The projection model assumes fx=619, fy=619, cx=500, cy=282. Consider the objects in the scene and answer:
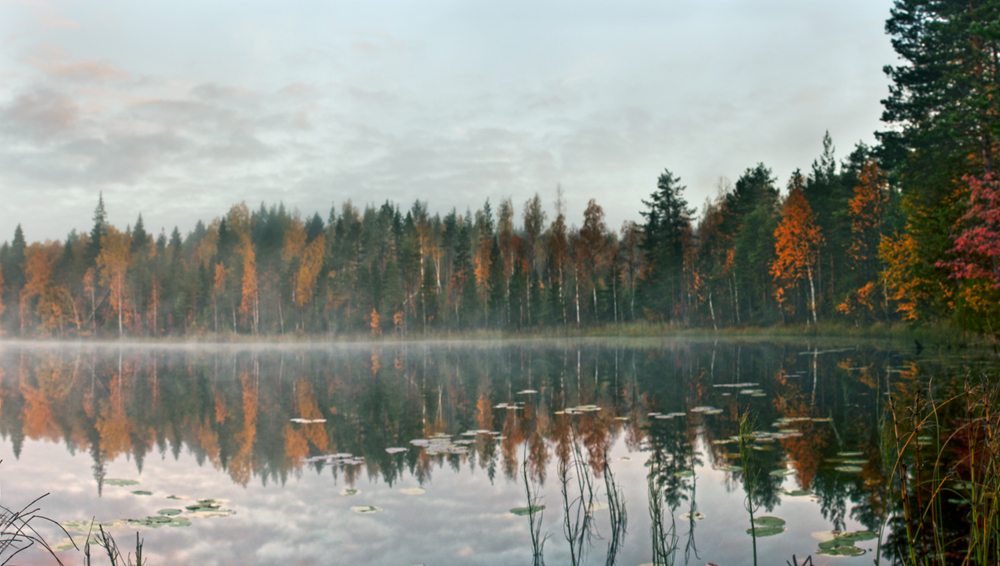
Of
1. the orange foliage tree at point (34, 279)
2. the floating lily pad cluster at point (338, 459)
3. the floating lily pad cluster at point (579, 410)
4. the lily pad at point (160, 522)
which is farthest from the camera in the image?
the orange foliage tree at point (34, 279)

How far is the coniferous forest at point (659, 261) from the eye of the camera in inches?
966

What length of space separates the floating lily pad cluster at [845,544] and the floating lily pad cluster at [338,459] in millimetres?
5617

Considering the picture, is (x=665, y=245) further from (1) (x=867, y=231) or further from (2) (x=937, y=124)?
(2) (x=937, y=124)

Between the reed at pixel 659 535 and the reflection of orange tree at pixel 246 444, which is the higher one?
the reed at pixel 659 535

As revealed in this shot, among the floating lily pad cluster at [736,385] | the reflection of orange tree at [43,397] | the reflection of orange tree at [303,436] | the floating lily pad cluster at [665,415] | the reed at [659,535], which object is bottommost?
the floating lily pad cluster at [736,385]

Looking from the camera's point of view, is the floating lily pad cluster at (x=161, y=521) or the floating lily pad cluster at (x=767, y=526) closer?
the floating lily pad cluster at (x=767, y=526)

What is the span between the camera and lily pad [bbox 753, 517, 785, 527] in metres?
5.37

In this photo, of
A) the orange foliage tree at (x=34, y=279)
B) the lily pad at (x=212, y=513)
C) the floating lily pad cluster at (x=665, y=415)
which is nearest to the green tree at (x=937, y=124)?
the floating lily pad cluster at (x=665, y=415)

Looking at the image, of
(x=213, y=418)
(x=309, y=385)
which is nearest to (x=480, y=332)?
(x=309, y=385)

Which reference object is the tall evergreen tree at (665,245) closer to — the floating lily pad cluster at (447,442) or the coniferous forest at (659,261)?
the coniferous forest at (659,261)

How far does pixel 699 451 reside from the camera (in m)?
8.40

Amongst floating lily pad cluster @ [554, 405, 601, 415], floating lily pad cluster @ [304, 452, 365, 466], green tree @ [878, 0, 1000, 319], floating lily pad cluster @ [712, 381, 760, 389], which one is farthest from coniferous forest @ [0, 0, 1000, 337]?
floating lily pad cluster @ [304, 452, 365, 466]

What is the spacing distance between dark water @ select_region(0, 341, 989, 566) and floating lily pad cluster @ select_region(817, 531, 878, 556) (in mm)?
55

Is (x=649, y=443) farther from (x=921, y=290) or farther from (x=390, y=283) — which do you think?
(x=390, y=283)
